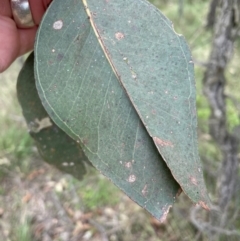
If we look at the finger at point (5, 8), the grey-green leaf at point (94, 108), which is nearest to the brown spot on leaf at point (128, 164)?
the grey-green leaf at point (94, 108)

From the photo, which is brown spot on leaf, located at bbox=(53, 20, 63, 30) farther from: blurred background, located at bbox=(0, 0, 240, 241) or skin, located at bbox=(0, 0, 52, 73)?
blurred background, located at bbox=(0, 0, 240, 241)

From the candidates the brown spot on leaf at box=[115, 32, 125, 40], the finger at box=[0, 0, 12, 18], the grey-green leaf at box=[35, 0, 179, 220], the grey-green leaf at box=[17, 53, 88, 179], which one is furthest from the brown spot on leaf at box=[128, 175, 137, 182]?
the finger at box=[0, 0, 12, 18]

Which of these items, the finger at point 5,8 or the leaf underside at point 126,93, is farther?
the finger at point 5,8

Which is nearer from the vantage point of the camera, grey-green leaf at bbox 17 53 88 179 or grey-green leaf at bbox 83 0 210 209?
grey-green leaf at bbox 83 0 210 209

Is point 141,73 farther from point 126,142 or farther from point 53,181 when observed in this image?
point 53,181

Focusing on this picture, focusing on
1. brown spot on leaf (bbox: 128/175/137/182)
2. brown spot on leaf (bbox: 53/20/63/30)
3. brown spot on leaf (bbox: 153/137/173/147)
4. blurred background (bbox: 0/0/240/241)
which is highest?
brown spot on leaf (bbox: 53/20/63/30)

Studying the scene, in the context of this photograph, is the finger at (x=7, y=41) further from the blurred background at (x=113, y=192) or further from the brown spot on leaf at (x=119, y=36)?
the blurred background at (x=113, y=192)

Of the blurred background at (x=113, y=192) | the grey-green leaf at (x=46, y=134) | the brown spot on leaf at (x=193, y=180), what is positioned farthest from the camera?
the blurred background at (x=113, y=192)
